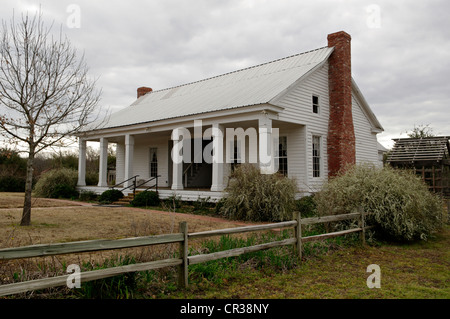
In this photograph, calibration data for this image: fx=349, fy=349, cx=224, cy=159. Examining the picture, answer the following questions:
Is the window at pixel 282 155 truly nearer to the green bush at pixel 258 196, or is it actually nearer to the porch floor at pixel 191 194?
the porch floor at pixel 191 194

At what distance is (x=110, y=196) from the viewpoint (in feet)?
57.2

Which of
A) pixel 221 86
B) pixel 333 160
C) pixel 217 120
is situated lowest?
pixel 333 160

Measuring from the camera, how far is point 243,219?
38.1 ft

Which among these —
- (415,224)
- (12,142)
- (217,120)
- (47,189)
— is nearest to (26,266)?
(12,142)

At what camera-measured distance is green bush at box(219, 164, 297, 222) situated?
11.2 metres

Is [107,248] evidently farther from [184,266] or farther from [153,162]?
[153,162]

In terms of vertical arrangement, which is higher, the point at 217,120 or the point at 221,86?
the point at 221,86

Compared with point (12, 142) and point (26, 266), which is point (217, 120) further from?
point (26, 266)

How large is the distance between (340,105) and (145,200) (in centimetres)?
1013

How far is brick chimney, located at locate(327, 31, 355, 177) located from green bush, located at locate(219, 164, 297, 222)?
5305 millimetres

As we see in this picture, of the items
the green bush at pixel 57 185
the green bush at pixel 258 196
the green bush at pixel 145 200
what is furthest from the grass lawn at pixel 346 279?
the green bush at pixel 57 185

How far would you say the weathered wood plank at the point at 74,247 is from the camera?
3.74m


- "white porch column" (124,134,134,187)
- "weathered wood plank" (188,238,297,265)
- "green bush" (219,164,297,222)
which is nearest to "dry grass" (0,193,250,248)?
"green bush" (219,164,297,222)

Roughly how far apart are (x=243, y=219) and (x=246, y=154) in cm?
574
